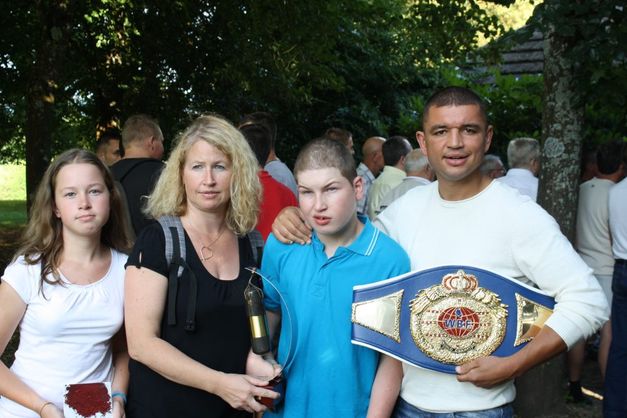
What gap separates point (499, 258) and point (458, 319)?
272 millimetres

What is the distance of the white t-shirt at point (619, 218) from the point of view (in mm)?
6379

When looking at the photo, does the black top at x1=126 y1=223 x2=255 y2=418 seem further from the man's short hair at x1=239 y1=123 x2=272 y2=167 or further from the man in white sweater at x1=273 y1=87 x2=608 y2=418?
the man's short hair at x1=239 y1=123 x2=272 y2=167

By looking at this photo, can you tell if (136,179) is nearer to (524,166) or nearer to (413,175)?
(413,175)

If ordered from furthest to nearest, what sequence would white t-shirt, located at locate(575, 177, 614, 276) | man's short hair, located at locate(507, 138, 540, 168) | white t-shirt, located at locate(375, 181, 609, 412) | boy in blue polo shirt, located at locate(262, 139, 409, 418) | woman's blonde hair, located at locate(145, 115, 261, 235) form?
man's short hair, located at locate(507, 138, 540, 168), white t-shirt, located at locate(575, 177, 614, 276), woman's blonde hair, located at locate(145, 115, 261, 235), boy in blue polo shirt, located at locate(262, 139, 409, 418), white t-shirt, located at locate(375, 181, 609, 412)

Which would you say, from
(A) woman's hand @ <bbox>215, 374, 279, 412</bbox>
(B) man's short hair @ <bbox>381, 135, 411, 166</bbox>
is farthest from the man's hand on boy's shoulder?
(B) man's short hair @ <bbox>381, 135, 411, 166</bbox>

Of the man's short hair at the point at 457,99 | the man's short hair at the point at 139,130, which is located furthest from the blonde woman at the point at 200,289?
the man's short hair at the point at 139,130

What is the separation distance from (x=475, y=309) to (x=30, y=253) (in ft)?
5.78

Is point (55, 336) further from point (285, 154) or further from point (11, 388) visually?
point (285, 154)

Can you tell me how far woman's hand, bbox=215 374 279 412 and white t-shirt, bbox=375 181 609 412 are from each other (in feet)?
1.87

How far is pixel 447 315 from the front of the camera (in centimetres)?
280

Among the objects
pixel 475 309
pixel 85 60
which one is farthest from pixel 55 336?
pixel 85 60

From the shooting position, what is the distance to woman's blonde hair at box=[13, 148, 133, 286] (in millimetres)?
3096

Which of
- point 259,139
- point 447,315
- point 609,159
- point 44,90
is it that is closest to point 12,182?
point 44,90

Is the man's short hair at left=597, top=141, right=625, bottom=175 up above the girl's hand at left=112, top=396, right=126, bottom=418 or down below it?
above
